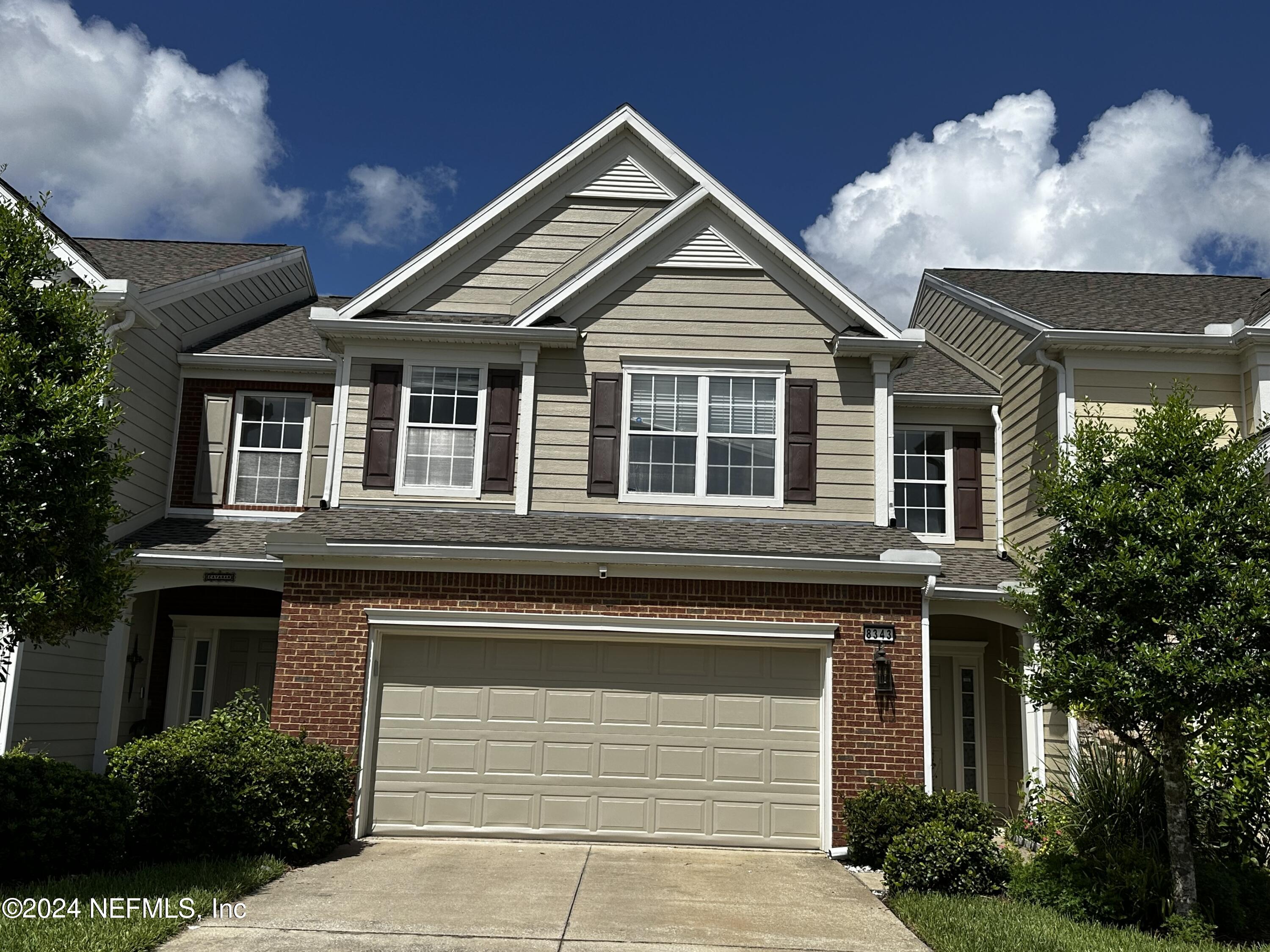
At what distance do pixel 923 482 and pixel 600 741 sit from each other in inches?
253

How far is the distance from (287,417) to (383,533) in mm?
4494

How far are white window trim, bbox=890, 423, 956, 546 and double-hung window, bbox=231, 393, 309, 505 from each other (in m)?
8.44

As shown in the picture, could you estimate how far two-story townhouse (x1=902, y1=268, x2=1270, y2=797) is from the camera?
13.6 meters

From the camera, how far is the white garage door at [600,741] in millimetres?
11773

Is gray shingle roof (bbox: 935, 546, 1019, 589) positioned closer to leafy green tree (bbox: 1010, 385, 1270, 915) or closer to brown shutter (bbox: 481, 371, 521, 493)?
leafy green tree (bbox: 1010, 385, 1270, 915)

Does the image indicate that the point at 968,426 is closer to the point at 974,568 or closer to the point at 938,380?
the point at 938,380

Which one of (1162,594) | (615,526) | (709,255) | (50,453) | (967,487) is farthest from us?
(967,487)

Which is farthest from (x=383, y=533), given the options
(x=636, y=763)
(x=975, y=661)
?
(x=975, y=661)

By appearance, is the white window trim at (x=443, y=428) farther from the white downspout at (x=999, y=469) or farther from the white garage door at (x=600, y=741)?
the white downspout at (x=999, y=469)

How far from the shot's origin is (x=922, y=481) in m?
15.5

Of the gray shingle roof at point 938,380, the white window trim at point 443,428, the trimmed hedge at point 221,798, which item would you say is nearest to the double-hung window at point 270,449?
the white window trim at point 443,428

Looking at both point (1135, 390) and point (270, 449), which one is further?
point (270, 449)

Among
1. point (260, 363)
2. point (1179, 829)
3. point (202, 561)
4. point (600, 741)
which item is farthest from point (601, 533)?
point (1179, 829)

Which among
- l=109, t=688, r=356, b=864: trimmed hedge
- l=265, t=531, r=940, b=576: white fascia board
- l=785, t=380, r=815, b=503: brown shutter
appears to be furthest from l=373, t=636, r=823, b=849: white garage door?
l=785, t=380, r=815, b=503: brown shutter
